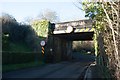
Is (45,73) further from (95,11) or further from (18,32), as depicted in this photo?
(18,32)

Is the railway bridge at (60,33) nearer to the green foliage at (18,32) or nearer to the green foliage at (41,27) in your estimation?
the green foliage at (41,27)

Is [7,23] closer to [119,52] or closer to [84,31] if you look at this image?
[84,31]

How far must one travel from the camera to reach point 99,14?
9.90 metres

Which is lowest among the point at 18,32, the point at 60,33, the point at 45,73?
the point at 45,73

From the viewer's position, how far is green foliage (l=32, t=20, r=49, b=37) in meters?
44.7

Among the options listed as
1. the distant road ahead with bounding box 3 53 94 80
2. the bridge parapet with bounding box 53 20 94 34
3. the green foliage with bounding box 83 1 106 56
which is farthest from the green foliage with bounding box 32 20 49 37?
the green foliage with bounding box 83 1 106 56

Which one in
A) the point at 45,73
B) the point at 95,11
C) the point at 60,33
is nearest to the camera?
the point at 95,11

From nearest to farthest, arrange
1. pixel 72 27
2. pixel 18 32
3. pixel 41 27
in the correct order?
pixel 72 27 → pixel 41 27 → pixel 18 32

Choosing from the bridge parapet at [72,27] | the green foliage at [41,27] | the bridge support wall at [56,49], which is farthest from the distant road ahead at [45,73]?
the green foliage at [41,27]

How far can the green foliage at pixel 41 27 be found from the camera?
→ 44.7m

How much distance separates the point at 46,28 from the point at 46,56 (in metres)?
4.09

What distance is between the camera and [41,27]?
152 ft

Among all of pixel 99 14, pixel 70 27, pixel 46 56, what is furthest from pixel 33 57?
pixel 99 14

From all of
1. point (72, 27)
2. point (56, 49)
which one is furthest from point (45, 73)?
point (56, 49)
